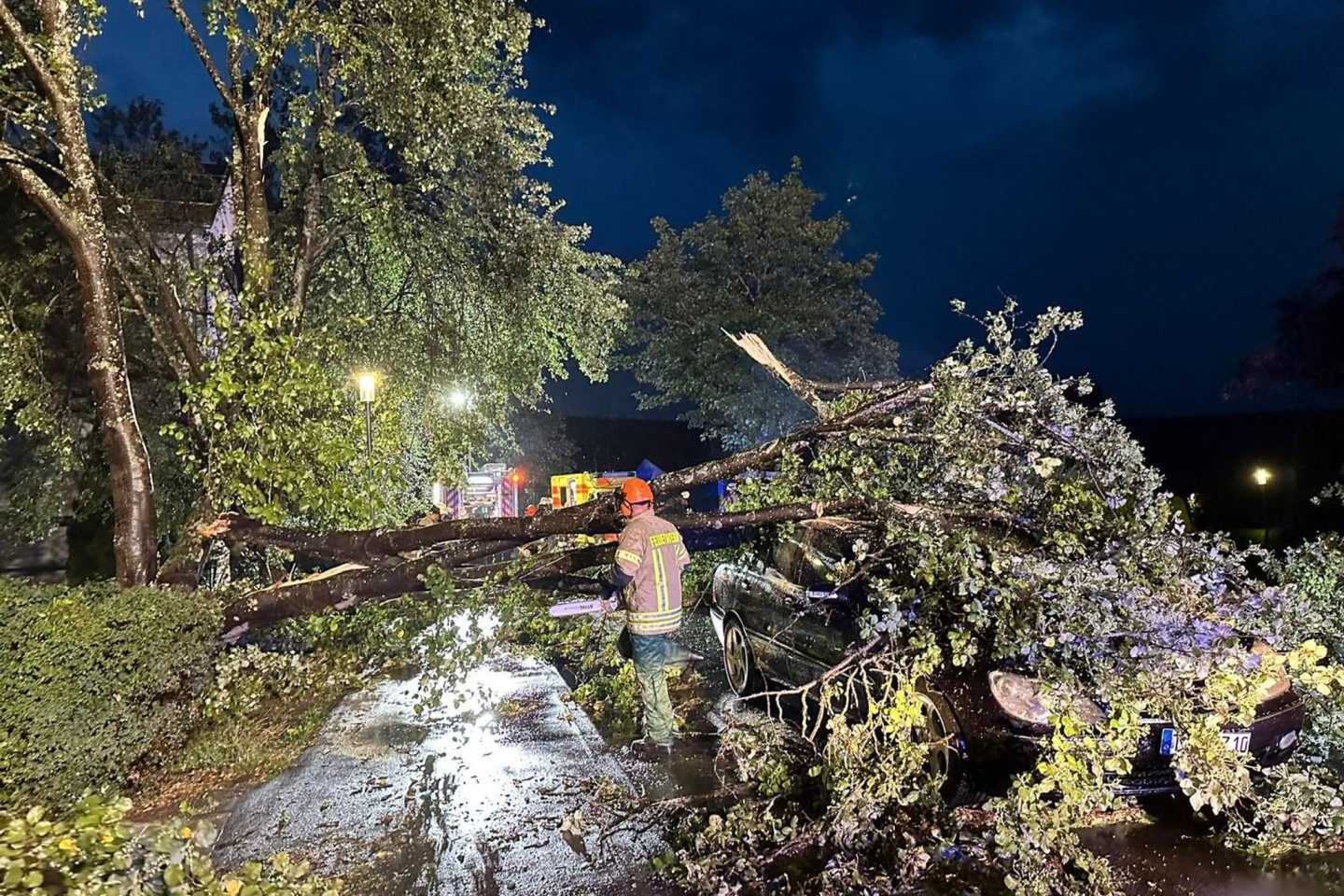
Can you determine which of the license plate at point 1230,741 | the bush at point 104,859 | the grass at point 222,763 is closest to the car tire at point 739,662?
the license plate at point 1230,741

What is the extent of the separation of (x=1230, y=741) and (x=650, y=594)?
316 centimetres

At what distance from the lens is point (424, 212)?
32.0 ft

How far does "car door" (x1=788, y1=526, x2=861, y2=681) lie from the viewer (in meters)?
5.00

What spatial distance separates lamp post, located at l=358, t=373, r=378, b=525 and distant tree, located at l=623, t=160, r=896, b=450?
14.0 meters

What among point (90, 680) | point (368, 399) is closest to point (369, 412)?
point (368, 399)

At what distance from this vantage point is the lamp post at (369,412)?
23.3 ft

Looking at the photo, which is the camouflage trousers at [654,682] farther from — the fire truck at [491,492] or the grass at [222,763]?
the fire truck at [491,492]

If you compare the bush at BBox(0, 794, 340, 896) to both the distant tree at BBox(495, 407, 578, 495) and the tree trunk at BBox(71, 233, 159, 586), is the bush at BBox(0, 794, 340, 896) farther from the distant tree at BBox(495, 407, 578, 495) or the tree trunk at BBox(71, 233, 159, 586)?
the distant tree at BBox(495, 407, 578, 495)

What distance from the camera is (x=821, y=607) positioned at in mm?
5211

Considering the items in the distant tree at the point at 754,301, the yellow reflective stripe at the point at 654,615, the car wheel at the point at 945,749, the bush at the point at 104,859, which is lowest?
the car wheel at the point at 945,749

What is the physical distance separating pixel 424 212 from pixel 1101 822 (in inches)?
346

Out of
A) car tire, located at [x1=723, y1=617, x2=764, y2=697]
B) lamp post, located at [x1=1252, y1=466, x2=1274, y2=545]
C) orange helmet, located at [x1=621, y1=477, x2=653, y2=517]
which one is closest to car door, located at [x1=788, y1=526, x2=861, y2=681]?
car tire, located at [x1=723, y1=617, x2=764, y2=697]

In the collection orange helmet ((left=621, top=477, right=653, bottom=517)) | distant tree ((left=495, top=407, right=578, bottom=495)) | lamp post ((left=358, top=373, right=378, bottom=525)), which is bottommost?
orange helmet ((left=621, top=477, right=653, bottom=517))

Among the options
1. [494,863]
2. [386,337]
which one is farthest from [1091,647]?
[386,337]
